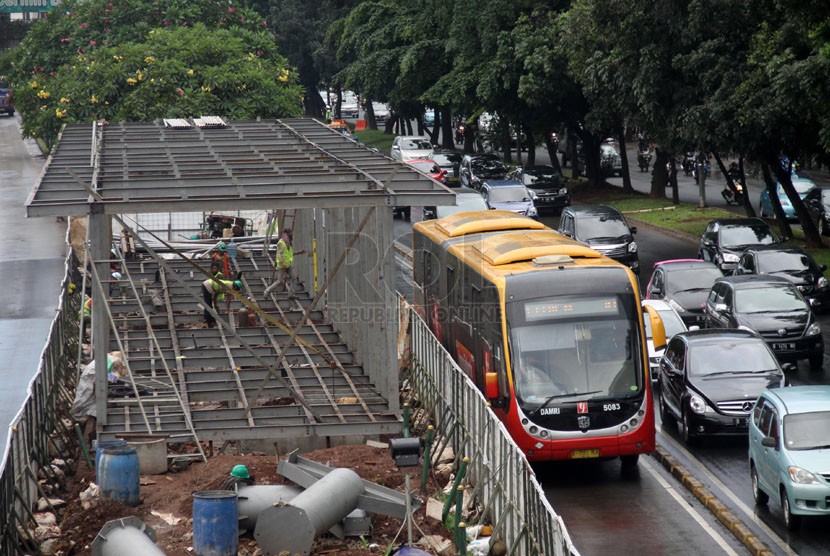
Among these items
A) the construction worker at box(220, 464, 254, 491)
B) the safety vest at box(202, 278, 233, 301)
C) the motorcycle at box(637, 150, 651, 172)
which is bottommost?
the motorcycle at box(637, 150, 651, 172)

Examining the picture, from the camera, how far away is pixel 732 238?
3462 cm

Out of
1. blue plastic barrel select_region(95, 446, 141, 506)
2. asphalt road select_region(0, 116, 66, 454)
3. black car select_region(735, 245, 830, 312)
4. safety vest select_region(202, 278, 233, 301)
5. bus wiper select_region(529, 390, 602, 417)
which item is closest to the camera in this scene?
blue plastic barrel select_region(95, 446, 141, 506)

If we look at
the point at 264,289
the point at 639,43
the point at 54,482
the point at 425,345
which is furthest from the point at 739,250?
the point at 54,482

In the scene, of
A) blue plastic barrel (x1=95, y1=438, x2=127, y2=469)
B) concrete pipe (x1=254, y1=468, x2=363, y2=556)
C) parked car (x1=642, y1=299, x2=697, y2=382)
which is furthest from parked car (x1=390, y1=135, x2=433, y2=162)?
concrete pipe (x1=254, y1=468, x2=363, y2=556)

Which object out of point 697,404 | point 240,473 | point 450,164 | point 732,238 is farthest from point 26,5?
point 240,473

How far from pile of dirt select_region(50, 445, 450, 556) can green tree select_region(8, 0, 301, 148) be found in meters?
24.0

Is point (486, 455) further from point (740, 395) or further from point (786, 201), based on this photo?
point (786, 201)

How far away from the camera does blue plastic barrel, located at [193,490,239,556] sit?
13641 millimetres

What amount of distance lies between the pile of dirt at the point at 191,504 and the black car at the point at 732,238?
1782 centimetres

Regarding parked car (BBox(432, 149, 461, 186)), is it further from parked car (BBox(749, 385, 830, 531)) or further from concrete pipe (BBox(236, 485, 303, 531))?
concrete pipe (BBox(236, 485, 303, 531))

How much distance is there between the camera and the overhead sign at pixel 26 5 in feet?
219

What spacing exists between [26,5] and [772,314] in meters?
52.1

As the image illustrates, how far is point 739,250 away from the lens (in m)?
34.1

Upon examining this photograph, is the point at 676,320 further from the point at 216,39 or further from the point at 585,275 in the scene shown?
the point at 216,39
